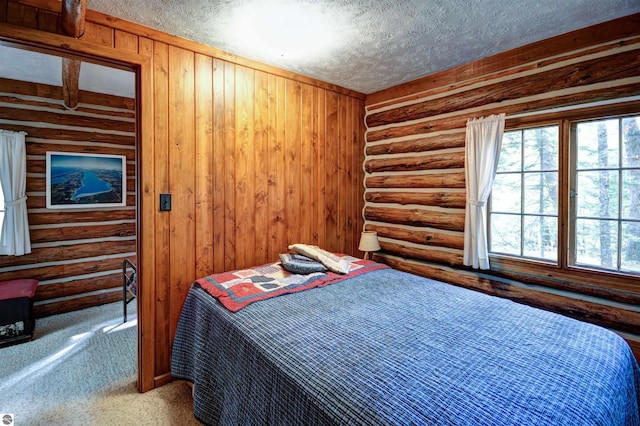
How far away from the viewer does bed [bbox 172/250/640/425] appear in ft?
3.35

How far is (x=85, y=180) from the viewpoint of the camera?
3.82 metres

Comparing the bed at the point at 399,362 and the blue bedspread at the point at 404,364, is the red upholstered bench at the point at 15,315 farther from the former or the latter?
the blue bedspread at the point at 404,364

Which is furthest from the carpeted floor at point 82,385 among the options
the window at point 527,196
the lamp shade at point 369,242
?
the window at point 527,196

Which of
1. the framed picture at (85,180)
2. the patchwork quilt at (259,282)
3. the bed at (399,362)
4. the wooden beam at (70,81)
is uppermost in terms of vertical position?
the wooden beam at (70,81)

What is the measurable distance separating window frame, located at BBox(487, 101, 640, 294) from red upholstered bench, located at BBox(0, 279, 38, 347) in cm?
435

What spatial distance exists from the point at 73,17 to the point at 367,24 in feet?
5.80

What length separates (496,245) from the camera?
274cm

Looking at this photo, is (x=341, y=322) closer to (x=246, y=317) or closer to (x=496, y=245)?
(x=246, y=317)

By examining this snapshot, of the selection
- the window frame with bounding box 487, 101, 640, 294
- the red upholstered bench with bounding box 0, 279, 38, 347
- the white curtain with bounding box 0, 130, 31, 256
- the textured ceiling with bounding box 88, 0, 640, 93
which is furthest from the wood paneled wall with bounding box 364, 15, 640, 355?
the white curtain with bounding box 0, 130, 31, 256

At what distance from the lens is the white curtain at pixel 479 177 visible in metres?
2.58

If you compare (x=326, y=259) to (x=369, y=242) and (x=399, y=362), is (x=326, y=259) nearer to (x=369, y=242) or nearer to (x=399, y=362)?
(x=369, y=242)

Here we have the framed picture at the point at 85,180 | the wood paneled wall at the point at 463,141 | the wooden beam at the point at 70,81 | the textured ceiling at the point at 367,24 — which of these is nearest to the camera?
the textured ceiling at the point at 367,24

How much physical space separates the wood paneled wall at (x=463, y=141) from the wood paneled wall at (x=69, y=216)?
3215 millimetres

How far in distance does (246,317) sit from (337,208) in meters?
1.97
